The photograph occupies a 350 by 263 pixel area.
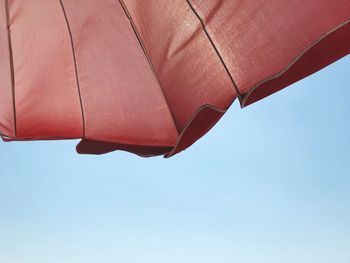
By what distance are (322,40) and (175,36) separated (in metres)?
0.78

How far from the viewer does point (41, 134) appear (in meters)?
2.59

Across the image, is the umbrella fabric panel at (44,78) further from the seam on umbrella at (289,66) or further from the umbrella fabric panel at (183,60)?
the seam on umbrella at (289,66)

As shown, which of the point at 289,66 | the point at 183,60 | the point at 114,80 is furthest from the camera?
the point at 114,80

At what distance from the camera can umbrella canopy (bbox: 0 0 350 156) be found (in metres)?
1.88

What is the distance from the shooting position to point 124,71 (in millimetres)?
2541

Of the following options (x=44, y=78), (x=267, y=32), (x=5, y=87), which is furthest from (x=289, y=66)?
(x=5, y=87)

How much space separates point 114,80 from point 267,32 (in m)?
1.12

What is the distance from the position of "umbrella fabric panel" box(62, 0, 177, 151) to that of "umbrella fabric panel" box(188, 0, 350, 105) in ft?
2.11

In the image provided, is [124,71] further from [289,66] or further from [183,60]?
[289,66]

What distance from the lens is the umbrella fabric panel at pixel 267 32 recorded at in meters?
1.53

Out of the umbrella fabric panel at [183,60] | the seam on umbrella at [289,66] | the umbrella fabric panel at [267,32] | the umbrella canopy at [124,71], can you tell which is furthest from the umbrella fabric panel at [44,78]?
the seam on umbrella at [289,66]

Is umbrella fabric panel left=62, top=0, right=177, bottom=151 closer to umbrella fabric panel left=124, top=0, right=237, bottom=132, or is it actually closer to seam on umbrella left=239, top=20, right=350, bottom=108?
umbrella fabric panel left=124, top=0, right=237, bottom=132

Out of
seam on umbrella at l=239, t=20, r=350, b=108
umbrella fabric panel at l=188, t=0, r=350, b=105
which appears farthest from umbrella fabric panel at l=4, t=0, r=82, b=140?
seam on umbrella at l=239, t=20, r=350, b=108

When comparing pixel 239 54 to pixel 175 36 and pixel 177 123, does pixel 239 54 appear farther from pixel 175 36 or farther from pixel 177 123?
pixel 177 123
